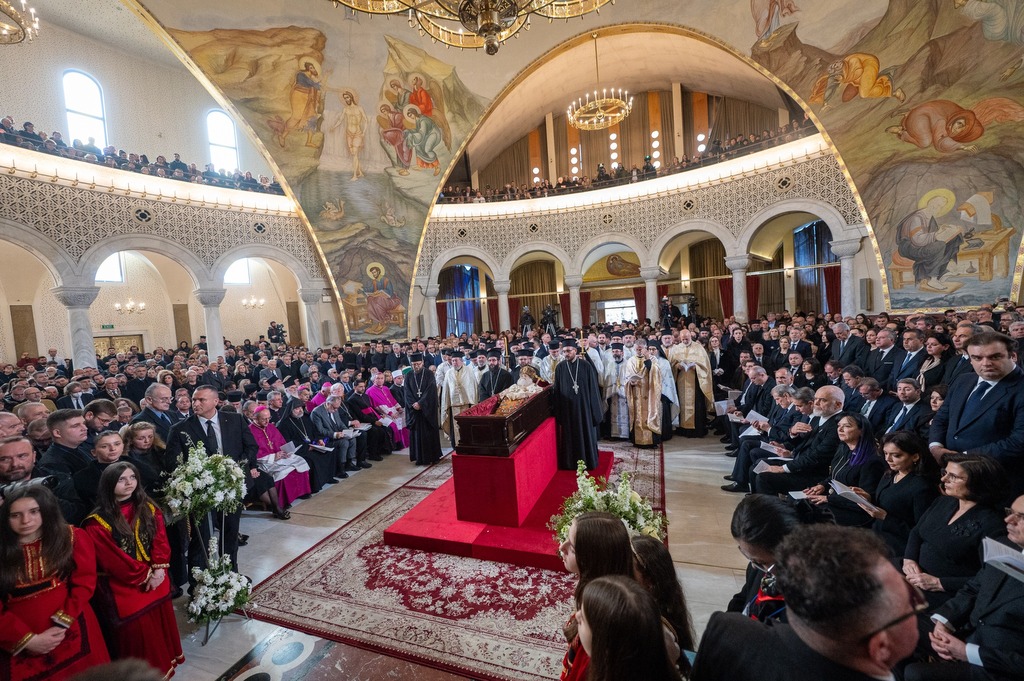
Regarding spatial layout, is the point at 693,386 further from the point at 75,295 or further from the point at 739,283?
the point at 75,295

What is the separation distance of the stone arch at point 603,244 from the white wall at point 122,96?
13922 millimetres

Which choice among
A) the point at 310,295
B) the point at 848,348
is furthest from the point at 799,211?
the point at 310,295

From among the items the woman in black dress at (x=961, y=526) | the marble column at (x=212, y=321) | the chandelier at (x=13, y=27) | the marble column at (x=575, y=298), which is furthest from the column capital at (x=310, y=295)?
the woman in black dress at (x=961, y=526)

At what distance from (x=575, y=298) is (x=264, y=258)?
1179 centimetres

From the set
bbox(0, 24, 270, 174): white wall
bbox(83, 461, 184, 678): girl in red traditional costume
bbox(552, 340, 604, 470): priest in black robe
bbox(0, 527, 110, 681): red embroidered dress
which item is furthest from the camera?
bbox(0, 24, 270, 174): white wall

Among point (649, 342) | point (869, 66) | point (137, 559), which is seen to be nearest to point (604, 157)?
point (869, 66)

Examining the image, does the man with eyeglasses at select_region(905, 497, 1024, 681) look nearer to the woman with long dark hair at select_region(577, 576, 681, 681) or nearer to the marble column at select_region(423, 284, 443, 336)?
the woman with long dark hair at select_region(577, 576, 681, 681)

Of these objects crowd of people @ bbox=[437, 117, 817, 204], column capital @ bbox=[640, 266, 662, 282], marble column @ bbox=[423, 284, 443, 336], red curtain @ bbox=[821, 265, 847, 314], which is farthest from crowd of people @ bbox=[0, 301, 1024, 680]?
marble column @ bbox=[423, 284, 443, 336]

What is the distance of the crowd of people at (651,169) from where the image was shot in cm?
1531

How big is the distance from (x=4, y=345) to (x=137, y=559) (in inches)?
739

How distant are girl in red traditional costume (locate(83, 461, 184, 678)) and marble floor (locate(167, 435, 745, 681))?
47 cm

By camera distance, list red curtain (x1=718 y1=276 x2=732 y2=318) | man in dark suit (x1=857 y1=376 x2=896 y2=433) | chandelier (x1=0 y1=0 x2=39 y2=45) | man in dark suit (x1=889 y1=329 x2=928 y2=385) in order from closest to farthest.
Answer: man in dark suit (x1=857 y1=376 x2=896 y2=433) → man in dark suit (x1=889 y1=329 x2=928 y2=385) → chandelier (x1=0 y1=0 x2=39 y2=45) → red curtain (x1=718 y1=276 x2=732 y2=318)

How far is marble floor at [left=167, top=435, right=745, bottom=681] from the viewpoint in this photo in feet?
10.7

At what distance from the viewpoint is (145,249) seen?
544 inches
